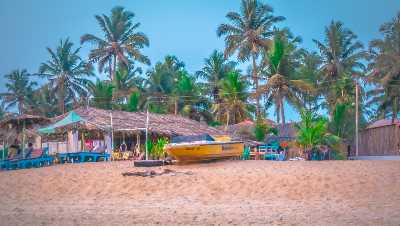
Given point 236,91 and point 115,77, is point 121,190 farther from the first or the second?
point 115,77

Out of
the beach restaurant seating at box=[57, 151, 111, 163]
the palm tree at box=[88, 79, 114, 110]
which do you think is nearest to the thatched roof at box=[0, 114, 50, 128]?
the beach restaurant seating at box=[57, 151, 111, 163]

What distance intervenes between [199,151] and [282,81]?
631 inches

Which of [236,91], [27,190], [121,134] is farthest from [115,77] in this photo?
[27,190]

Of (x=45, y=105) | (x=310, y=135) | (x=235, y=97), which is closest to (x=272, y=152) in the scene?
(x=310, y=135)

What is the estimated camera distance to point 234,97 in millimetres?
34250

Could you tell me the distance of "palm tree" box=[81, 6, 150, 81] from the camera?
136ft

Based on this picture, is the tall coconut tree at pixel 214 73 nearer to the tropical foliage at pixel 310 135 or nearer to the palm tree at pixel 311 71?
the palm tree at pixel 311 71

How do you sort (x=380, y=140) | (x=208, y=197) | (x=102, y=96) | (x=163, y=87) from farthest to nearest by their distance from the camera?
(x=163, y=87) → (x=102, y=96) → (x=380, y=140) → (x=208, y=197)

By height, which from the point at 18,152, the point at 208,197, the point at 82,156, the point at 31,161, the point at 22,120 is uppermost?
the point at 22,120

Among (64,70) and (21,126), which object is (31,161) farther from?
(64,70)

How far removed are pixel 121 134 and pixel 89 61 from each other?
17645 millimetres

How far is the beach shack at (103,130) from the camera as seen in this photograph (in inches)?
929

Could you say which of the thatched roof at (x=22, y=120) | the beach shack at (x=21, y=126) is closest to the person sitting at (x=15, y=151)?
the beach shack at (x=21, y=126)

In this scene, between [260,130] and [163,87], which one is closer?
[260,130]
